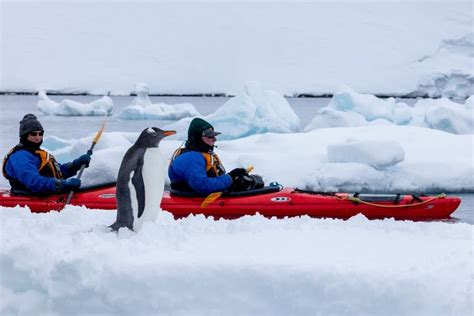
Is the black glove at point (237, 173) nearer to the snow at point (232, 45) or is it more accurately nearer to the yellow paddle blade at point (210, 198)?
the yellow paddle blade at point (210, 198)

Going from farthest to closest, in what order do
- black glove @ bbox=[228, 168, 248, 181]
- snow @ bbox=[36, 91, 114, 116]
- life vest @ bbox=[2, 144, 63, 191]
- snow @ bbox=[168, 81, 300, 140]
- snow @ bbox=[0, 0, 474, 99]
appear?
1. snow @ bbox=[0, 0, 474, 99]
2. snow @ bbox=[36, 91, 114, 116]
3. snow @ bbox=[168, 81, 300, 140]
4. black glove @ bbox=[228, 168, 248, 181]
5. life vest @ bbox=[2, 144, 63, 191]

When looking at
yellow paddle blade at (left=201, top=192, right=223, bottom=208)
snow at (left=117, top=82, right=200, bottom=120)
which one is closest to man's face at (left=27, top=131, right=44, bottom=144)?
yellow paddle blade at (left=201, top=192, right=223, bottom=208)

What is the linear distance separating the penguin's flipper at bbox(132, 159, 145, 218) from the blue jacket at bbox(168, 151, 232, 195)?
1442 millimetres

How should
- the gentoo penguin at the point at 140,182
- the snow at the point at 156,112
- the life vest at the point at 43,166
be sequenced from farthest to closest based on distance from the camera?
the snow at the point at 156,112 → the life vest at the point at 43,166 → the gentoo penguin at the point at 140,182

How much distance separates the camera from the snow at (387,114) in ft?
46.7

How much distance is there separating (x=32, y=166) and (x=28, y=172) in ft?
0.19

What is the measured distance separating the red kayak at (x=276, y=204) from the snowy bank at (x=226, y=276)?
6.24 ft

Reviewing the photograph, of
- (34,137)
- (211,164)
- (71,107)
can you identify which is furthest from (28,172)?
(71,107)

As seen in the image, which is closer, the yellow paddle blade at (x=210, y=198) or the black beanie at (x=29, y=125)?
the black beanie at (x=29, y=125)

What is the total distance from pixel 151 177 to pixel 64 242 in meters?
0.63

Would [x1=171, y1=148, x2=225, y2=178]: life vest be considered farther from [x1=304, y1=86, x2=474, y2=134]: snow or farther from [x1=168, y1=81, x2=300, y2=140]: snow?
[x1=304, y1=86, x2=474, y2=134]: snow

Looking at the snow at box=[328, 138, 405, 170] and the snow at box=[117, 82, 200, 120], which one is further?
the snow at box=[117, 82, 200, 120]

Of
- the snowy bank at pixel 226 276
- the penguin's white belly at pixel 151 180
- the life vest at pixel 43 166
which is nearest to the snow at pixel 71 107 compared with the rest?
the life vest at pixel 43 166

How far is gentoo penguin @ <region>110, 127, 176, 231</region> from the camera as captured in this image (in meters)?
4.36
